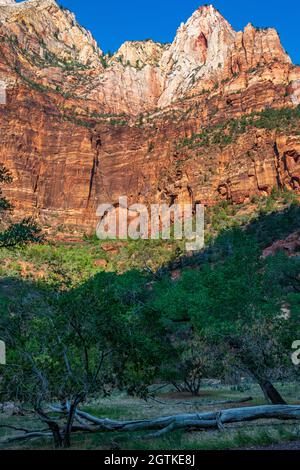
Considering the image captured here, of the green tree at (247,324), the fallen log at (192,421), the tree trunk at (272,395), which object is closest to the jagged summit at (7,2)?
the green tree at (247,324)

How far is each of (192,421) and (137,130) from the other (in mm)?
102760

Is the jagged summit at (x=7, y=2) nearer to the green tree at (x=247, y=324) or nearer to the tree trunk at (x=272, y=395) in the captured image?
the green tree at (x=247, y=324)

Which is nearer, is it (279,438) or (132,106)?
(279,438)

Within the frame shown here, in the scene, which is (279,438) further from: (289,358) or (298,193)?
(298,193)

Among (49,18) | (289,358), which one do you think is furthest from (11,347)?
(49,18)

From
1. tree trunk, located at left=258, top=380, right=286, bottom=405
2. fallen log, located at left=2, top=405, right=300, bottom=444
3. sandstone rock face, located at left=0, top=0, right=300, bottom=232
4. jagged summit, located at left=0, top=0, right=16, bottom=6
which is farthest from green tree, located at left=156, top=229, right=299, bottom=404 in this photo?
jagged summit, located at left=0, top=0, right=16, bottom=6

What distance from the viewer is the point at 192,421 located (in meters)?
12.0

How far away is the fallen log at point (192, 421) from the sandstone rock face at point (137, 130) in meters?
66.7

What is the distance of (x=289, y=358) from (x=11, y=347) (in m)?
9.99

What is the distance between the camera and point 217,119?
96.7 metres

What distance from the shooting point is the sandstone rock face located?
8494 centimetres

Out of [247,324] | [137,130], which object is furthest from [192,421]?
[137,130]

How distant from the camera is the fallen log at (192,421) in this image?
12.0 m

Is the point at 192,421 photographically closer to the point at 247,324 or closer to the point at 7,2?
the point at 247,324
